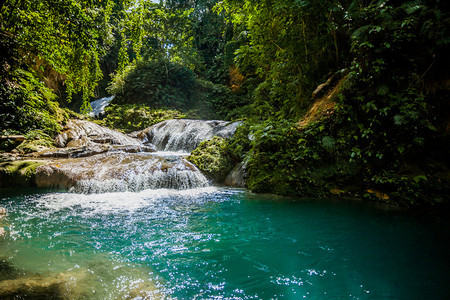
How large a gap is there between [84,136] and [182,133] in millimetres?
5062

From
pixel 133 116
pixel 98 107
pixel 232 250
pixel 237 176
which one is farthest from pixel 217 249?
pixel 98 107

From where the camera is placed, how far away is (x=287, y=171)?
653 centimetres

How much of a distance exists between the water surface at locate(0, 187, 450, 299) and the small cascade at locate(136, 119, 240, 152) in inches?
252

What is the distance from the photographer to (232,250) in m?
3.31

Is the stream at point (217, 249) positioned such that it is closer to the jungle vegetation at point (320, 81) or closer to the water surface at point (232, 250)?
Answer: the water surface at point (232, 250)

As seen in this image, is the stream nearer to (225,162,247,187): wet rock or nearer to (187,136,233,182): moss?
(225,162,247,187): wet rock

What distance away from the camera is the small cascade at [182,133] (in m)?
11.7

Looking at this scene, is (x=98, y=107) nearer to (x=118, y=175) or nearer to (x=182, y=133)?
(x=182, y=133)

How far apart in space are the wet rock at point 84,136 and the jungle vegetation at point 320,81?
233 centimetres

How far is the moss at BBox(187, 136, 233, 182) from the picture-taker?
816 cm

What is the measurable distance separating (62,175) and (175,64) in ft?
58.6

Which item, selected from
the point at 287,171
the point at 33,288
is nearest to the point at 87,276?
the point at 33,288

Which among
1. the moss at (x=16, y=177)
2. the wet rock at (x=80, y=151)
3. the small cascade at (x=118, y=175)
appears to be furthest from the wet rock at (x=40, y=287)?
the wet rock at (x=80, y=151)

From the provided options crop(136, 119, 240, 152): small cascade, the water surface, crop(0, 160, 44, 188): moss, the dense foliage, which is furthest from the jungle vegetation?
crop(136, 119, 240, 152): small cascade
